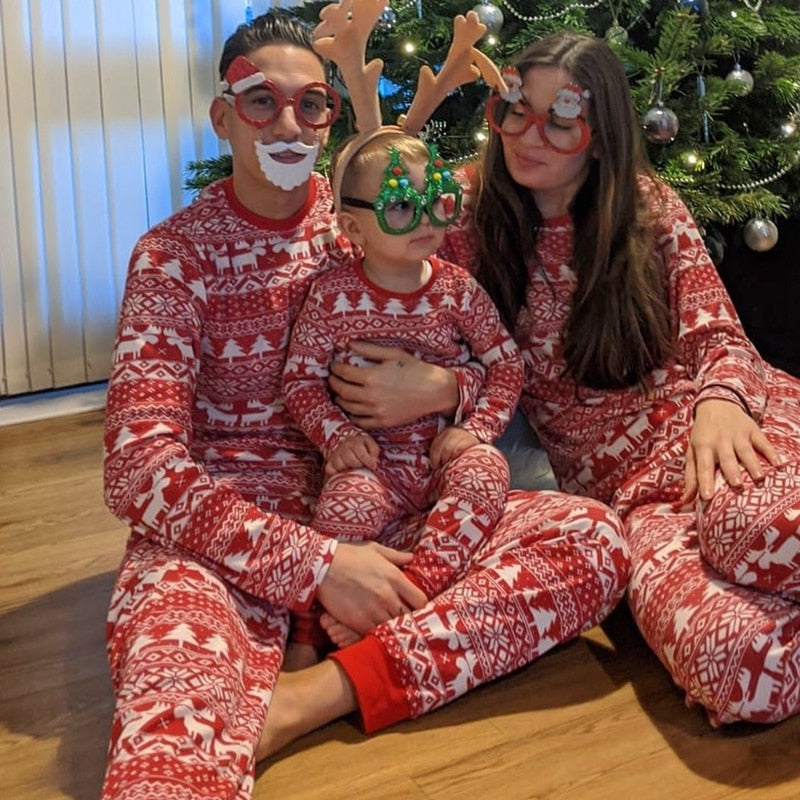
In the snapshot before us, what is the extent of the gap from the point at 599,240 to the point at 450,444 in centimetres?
41

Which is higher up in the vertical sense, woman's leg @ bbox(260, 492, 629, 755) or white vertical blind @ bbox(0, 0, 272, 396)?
white vertical blind @ bbox(0, 0, 272, 396)

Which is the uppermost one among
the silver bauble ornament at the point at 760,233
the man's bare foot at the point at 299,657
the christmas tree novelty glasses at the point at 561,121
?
the christmas tree novelty glasses at the point at 561,121

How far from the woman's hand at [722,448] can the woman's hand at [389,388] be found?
0.35 meters

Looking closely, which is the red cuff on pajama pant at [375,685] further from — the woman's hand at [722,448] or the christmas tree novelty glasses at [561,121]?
the christmas tree novelty glasses at [561,121]

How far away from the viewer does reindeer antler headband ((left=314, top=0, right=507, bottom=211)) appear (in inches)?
66.3

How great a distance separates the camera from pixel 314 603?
1584mm

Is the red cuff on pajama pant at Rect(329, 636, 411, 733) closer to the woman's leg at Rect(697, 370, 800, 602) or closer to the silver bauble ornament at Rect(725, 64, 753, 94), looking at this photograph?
the woman's leg at Rect(697, 370, 800, 602)

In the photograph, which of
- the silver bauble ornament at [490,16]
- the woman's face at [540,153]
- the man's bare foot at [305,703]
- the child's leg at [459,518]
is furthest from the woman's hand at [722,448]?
→ the silver bauble ornament at [490,16]

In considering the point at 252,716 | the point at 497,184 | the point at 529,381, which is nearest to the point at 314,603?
the point at 252,716

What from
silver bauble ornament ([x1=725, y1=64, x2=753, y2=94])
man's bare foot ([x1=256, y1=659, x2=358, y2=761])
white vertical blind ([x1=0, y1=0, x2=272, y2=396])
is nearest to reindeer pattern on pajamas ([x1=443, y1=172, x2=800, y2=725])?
man's bare foot ([x1=256, y1=659, x2=358, y2=761])

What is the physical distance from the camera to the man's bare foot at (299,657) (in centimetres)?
156

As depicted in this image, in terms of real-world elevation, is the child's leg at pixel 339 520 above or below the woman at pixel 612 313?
below

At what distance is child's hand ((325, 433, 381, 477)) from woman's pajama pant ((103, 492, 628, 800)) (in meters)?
0.14

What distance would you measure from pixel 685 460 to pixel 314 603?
0.59 meters
